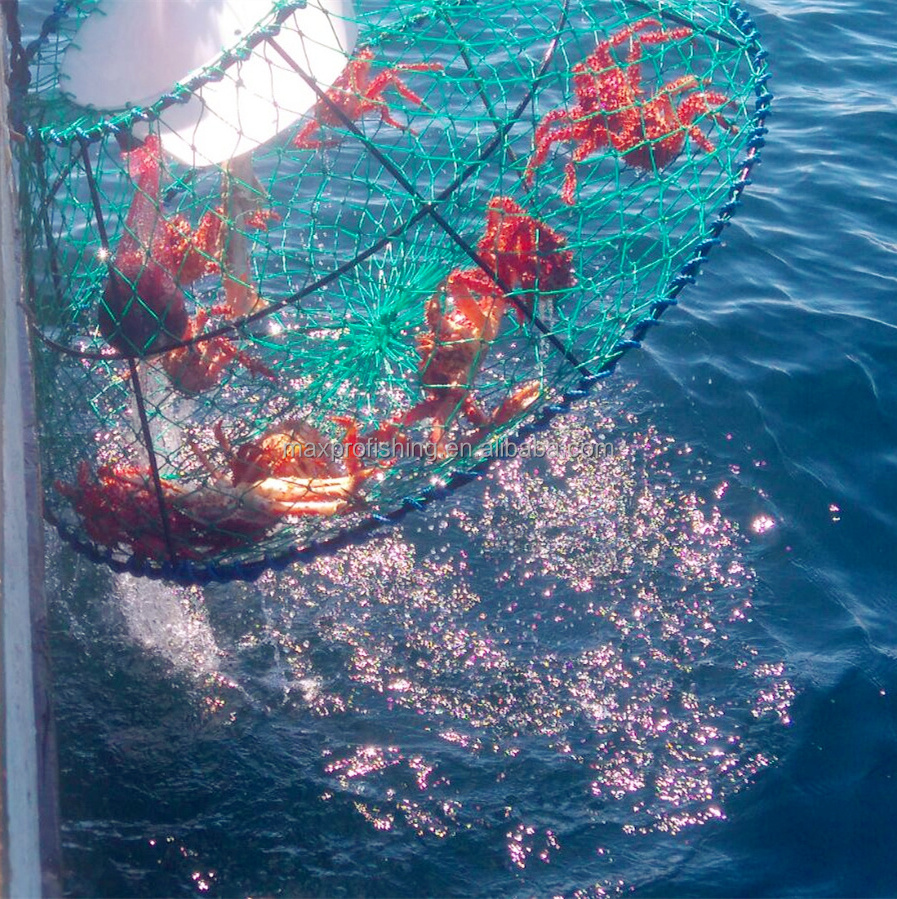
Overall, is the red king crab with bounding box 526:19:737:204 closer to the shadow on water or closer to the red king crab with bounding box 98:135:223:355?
the red king crab with bounding box 98:135:223:355

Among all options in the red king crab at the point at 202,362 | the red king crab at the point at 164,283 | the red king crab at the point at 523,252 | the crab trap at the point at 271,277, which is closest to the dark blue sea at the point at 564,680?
the crab trap at the point at 271,277

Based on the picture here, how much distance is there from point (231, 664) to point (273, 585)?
51cm

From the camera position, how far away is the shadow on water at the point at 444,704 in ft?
12.6

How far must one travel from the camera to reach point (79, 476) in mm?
3721

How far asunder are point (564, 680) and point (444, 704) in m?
0.60

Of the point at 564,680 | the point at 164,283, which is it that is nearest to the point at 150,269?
the point at 164,283

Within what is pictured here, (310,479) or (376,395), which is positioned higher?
(376,395)

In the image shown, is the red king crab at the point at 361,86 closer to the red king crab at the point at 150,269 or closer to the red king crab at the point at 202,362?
the red king crab at the point at 150,269

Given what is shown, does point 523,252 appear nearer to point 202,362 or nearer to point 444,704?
point 202,362

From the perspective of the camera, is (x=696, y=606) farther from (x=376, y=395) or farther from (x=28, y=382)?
(x=28, y=382)

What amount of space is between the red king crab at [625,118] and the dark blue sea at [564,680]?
1.89 meters

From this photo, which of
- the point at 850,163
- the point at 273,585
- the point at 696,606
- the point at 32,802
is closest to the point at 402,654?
the point at 273,585

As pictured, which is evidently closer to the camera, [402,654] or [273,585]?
[402,654]

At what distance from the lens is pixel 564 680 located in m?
4.47
